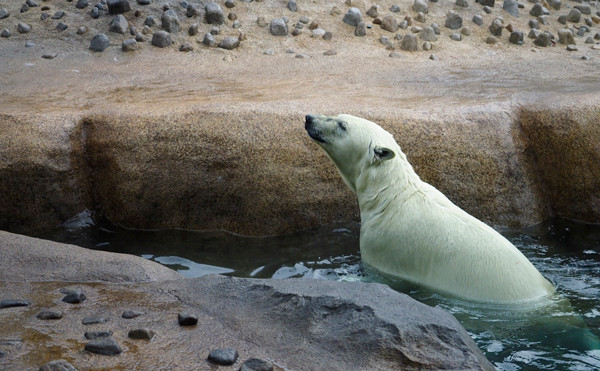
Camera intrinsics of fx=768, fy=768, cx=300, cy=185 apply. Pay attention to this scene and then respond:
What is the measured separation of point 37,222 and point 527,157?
3802 mm

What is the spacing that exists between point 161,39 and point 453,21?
365cm

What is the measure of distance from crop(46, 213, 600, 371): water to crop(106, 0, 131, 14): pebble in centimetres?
369

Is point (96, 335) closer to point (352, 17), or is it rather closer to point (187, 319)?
point (187, 319)

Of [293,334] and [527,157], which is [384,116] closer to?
[527,157]

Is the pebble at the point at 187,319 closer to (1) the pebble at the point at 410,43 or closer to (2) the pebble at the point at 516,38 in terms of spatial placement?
(1) the pebble at the point at 410,43

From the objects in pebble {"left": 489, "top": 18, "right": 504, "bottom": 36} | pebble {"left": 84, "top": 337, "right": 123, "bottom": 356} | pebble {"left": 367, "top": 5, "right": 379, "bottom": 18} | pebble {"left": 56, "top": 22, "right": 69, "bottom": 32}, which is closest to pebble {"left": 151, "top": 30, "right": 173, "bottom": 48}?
pebble {"left": 56, "top": 22, "right": 69, "bottom": 32}

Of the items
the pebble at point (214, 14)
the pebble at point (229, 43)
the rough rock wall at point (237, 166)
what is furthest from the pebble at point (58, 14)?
the rough rock wall at point (237, 166)

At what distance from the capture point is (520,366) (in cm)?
359

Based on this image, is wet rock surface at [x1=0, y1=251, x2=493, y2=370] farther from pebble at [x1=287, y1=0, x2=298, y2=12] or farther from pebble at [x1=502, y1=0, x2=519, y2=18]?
pebble at [x1=502, y1=0, x2=519, y2=18]

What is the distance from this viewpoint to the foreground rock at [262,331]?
2.95 m

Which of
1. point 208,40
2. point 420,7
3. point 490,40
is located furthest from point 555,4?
point 208,40

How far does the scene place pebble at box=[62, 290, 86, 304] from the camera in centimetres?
357

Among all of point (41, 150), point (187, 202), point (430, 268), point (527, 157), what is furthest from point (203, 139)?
point (527, 157)

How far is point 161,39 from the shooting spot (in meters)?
8.32
